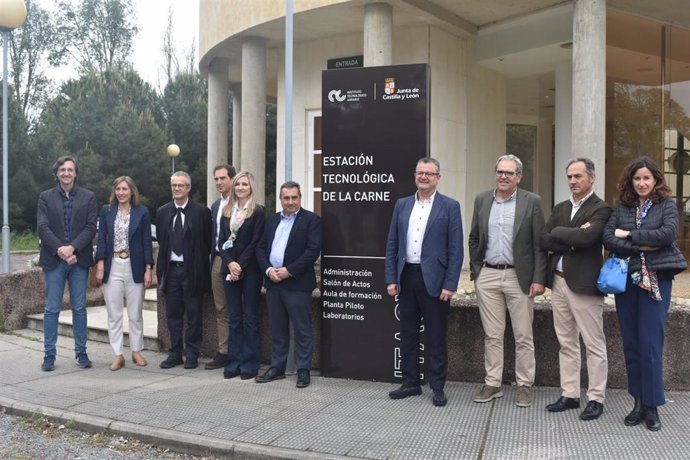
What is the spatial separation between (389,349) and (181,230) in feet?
7.87

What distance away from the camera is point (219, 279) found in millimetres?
6613

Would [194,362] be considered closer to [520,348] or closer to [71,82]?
[520,348]

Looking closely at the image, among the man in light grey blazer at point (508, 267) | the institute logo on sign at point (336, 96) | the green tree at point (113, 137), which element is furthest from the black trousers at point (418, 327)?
the green tree at point (113, 137)

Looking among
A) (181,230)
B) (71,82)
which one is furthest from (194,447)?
(71,82)

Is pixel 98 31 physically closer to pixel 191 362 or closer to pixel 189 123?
pixel 189 123

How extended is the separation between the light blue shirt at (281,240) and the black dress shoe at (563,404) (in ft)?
8.72

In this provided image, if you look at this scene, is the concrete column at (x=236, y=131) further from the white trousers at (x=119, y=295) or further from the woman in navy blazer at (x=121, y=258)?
the white trousers at (x=119, y=295)

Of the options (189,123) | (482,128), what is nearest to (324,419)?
(482,128)

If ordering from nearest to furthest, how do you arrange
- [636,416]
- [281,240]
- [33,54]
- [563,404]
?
[636,416]
[563,404]
[281,240]
[33,54]

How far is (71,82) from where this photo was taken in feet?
109

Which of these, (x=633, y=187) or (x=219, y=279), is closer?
(x=633, y=187)

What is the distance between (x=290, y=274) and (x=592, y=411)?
2769 millimetres

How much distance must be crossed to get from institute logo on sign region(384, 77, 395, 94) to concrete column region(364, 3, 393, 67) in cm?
545

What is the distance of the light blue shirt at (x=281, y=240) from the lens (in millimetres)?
6141
